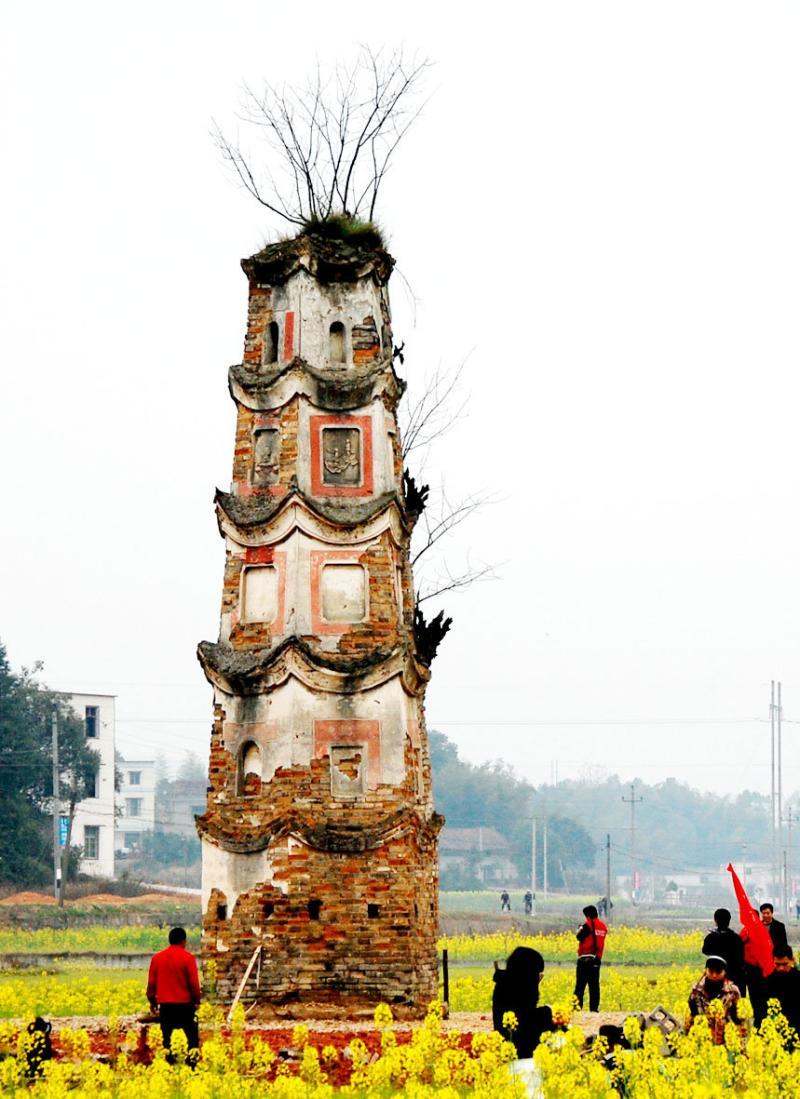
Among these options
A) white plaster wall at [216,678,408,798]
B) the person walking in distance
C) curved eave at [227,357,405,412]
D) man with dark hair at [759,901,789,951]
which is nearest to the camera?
man with dark hair at [759,901,789,951]

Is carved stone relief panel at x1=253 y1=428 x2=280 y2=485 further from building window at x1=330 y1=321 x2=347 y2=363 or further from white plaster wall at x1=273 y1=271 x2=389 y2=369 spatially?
building window at x1=330 y1=321 x2=347 y2=363

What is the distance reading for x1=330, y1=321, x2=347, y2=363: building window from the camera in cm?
2995

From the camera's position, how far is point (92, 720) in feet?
310

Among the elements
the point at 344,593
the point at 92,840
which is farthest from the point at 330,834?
the point at 92,840

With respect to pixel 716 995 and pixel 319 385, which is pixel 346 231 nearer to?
pixel 319 385

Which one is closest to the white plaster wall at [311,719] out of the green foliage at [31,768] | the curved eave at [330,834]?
the curved eave at [330,834]

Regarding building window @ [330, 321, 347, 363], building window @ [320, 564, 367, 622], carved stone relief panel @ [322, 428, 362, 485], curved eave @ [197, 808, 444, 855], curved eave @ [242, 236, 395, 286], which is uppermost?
curved eave @ [242, 236, 395, 286]

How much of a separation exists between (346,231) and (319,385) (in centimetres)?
329

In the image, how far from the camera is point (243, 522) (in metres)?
29.0

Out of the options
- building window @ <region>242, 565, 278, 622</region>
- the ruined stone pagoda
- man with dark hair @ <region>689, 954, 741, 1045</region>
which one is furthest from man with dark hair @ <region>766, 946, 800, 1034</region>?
building window @ <region>242, 565, 278, 622</region>

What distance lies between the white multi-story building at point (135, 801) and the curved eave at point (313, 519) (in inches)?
4752

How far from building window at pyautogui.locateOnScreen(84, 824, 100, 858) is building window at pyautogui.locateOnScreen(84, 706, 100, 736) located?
525cm

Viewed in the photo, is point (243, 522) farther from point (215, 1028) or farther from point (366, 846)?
point (215, 1028)

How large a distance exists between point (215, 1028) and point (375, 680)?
Result: 646 cm
